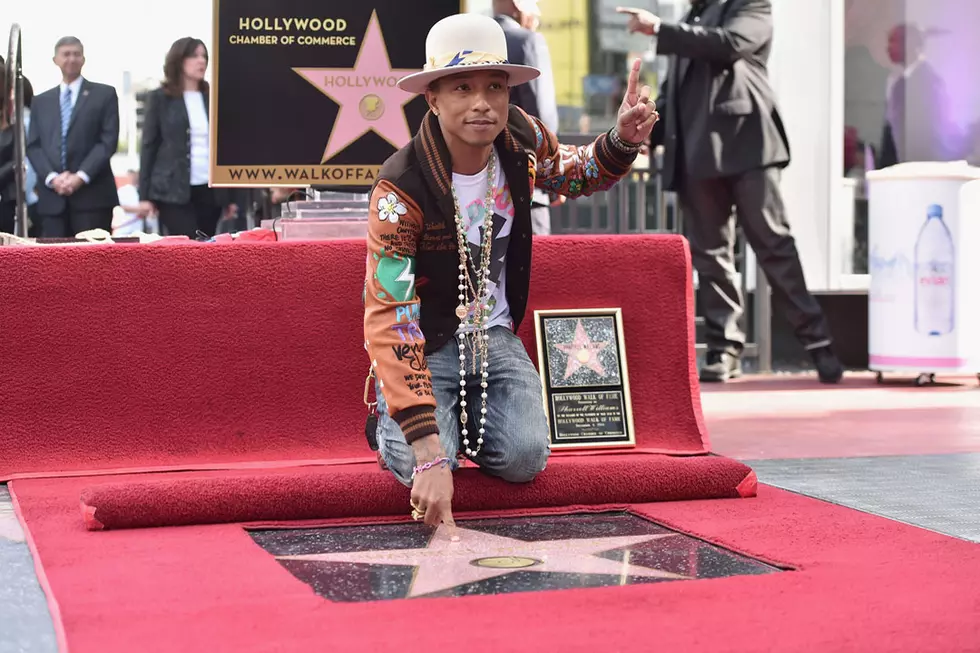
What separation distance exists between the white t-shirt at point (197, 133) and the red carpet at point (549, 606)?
4.08 meters

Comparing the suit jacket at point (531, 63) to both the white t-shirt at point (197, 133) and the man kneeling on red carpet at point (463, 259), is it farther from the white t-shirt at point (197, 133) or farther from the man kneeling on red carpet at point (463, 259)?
the man kneeling on red carpet at point (463, 259)

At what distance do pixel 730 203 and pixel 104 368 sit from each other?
3.90 meters

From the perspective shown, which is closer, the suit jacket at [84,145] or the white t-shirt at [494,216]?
the white t-shirt at [494,216]

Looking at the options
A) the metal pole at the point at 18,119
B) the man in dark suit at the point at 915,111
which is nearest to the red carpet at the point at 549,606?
the metal pole at the point at 18,119

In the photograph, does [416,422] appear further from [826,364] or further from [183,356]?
[826,364]

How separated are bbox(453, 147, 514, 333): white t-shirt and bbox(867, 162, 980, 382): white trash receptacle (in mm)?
3985

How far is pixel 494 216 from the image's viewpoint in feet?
11.2

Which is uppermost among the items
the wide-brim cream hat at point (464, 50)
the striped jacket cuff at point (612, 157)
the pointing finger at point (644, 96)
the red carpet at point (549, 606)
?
the wide-brim cream hat at point (464, 50)

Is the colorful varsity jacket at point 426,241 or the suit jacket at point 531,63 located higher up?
the suit jacket at point 531,63

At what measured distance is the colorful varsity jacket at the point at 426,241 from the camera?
10.2 ft

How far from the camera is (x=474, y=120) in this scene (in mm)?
3178

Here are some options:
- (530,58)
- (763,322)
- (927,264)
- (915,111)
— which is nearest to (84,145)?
(530,58)

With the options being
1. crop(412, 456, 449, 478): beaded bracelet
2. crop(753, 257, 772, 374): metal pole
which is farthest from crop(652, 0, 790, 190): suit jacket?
crop(412, 456, 449, 478): beaded bracelet

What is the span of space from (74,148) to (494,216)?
4.27m
